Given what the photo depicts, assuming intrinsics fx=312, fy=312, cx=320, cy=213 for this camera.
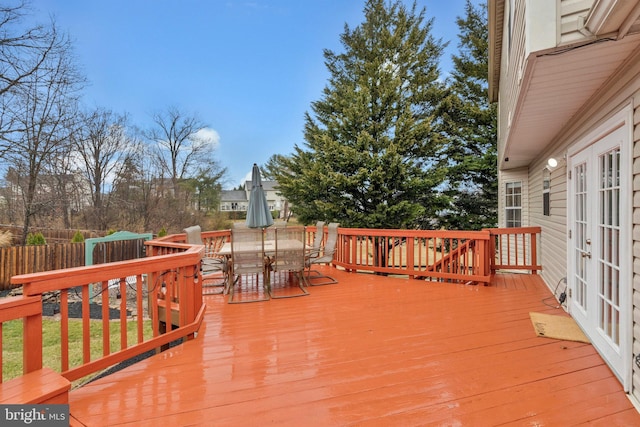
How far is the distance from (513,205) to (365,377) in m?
8.38

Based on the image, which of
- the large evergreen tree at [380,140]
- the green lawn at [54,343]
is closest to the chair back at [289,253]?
the green lawn at [54,343]

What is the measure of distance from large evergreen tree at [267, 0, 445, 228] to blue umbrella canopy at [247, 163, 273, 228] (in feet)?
18.7

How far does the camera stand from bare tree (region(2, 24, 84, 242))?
10133mm

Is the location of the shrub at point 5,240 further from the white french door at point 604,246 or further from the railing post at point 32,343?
the white french door at point 604,246

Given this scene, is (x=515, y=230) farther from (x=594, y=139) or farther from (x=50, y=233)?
(x=50, y=233)

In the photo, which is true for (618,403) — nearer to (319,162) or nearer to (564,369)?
(564,369)

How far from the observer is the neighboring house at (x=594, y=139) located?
203 centimetres

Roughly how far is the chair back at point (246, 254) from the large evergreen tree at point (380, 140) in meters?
6.89

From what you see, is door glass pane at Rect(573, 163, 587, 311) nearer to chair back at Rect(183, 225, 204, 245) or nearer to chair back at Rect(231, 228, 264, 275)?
chair back at Rect(231, 228, 264, 275)

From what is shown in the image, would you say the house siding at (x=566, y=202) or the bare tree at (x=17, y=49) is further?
the bare tree at (x=17, y=49)

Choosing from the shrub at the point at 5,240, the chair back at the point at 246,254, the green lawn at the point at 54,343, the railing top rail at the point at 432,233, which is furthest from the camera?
the shrub at the point at 5,240

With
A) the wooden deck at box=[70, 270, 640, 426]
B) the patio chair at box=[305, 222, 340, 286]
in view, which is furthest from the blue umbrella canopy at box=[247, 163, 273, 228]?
the wooden deck at box=[70, 270, 640, 426]

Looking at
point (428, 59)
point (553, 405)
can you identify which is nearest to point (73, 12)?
point (428, 59)

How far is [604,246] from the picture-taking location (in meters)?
2.89
